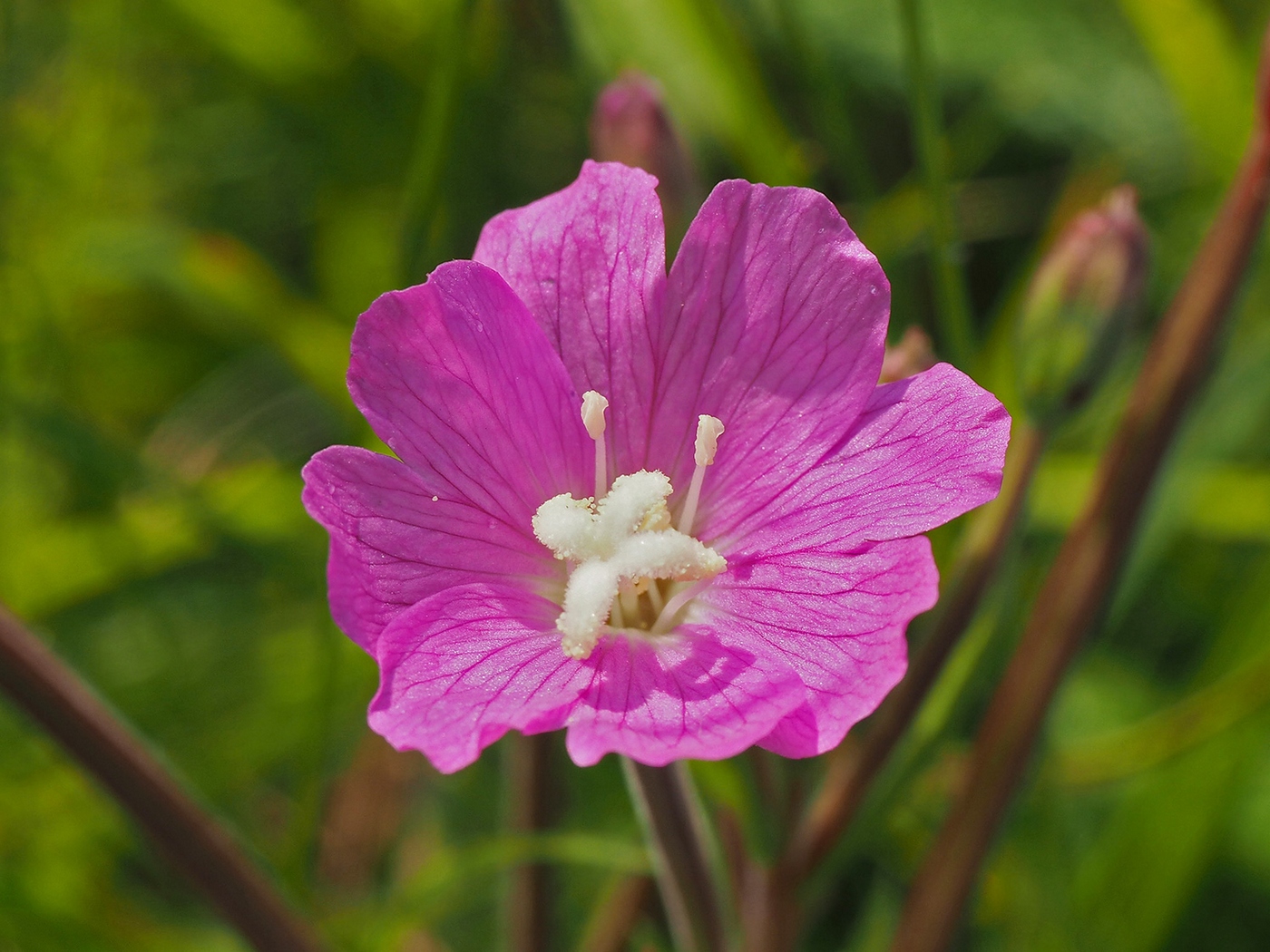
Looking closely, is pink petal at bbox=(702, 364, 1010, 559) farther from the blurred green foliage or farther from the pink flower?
the blurred green foliage

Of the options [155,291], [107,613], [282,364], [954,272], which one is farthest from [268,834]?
[954,272]

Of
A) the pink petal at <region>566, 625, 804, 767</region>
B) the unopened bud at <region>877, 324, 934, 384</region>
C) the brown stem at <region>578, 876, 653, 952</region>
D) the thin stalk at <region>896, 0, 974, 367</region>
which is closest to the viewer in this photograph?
the pink petal at <region>566, 625, 804, 767</region>

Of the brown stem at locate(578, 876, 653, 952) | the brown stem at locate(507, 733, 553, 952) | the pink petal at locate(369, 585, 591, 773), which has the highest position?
the pink petal at locate(369, 585, 591, 773)

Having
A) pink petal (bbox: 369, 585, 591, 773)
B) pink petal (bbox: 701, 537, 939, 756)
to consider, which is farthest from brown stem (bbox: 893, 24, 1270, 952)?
pink petal (bbox: 369, 585, 591, 773)

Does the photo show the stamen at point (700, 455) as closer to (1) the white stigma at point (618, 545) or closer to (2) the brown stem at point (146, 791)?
(1) the white stigma at point (618, 545)

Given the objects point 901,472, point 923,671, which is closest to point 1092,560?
point 923,671

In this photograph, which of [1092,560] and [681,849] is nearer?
[681,849]

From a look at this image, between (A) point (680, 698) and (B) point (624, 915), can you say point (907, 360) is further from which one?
(B) point (624, 915)

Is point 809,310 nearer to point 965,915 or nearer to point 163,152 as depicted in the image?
point 965,915
